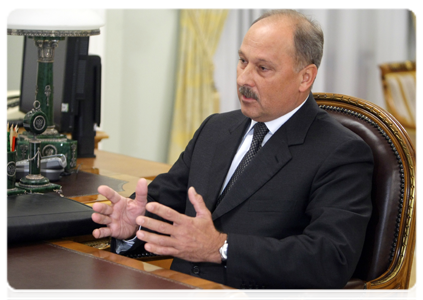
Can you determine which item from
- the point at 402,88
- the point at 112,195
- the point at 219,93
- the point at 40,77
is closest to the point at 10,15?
the point at 40,77

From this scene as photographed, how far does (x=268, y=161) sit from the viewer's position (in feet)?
5.43

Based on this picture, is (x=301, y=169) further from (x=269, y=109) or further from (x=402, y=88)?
(x=402, y=88)

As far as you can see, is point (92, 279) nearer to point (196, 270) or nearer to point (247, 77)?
point (196, 270)

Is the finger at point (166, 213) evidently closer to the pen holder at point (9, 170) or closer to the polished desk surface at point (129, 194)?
the polished desk surface at point (129, 194)

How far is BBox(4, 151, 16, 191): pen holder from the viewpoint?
1849 millimetres

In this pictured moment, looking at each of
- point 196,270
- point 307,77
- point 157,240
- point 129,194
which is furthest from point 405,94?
point 157,240

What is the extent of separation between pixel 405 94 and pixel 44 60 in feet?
8.19

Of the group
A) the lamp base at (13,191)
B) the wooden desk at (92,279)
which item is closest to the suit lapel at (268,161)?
the wooden desk at (92,279)

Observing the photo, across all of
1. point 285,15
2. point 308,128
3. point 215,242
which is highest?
point 285,15

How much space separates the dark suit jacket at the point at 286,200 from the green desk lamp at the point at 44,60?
1.52ft

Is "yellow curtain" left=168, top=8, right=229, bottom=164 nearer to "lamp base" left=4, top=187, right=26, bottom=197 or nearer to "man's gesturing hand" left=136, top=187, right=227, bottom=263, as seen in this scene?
"lamp base" left=4, top=187, right=26, bottom=197

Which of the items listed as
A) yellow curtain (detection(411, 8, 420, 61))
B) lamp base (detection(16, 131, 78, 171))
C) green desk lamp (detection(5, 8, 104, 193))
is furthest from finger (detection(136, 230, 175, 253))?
yellow curtain (detection(411, 8, 420, 61))

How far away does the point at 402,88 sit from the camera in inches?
150

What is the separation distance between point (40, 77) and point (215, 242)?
1.29 meters
